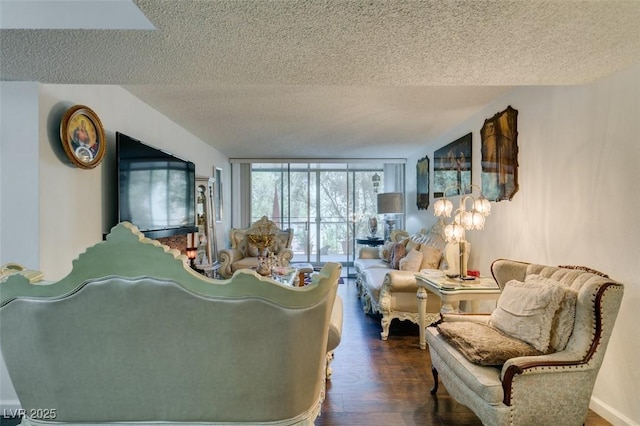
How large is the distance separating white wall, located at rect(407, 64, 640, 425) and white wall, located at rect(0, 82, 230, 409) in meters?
3.57

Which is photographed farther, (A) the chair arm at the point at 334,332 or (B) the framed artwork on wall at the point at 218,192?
(B) the framed artwork on wall at the point at 218,192

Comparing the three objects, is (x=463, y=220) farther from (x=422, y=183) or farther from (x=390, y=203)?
(x=390, y=203)

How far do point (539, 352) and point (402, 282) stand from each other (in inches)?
70.0

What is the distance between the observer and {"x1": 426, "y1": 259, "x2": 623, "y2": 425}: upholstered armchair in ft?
5.54

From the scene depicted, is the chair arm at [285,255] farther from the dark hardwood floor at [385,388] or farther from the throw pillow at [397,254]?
the dark hardwood floor at [385,388]

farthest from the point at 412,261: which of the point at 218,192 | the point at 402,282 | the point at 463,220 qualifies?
the point at 218,192

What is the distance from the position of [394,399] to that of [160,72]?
2695mm

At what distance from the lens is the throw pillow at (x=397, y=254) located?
450 centimetres

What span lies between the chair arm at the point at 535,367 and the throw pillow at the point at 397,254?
2747 millimetres

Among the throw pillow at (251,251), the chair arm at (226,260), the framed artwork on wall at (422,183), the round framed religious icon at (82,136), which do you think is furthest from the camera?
the throw pillow at (251,251)

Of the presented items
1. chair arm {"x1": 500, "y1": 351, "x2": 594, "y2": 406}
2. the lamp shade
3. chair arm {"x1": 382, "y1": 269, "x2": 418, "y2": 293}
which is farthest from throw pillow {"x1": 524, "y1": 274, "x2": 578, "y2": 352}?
the lamp shade

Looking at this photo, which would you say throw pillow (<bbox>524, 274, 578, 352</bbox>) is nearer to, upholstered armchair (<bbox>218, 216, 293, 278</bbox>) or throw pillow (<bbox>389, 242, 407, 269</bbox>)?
throw pillow (<bbox>389, 242, 407, 269</bbox>)

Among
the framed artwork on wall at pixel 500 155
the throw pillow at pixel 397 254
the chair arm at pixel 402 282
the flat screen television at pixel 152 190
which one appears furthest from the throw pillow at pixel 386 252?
the flat screen television at pixel 152 190

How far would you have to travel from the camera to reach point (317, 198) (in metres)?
7.66
